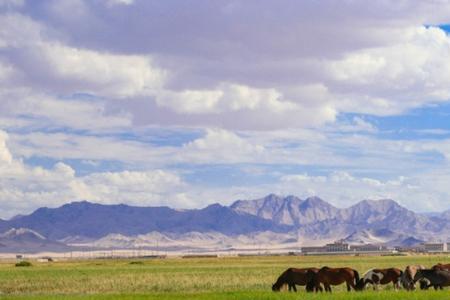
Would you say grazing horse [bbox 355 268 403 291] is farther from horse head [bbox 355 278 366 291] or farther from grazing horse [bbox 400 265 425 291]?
grazing horse [bbox 400 265 425 291]

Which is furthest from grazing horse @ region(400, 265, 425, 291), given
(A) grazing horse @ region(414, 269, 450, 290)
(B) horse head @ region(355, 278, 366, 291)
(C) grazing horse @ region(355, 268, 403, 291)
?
(B) horse head @ region(355, 278, 366, 291)

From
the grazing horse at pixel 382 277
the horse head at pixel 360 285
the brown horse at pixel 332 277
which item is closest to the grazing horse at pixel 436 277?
the grazing horse at pixel 382 277

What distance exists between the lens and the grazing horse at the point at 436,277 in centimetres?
4654

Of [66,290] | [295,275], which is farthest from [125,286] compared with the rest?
[295,275]

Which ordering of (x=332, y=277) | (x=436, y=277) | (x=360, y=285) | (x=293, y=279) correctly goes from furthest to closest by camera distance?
(x=293, y=279), (x=360, y=285), (x=332, y=277), (x=436, y=277)

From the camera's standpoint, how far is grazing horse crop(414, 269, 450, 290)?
46.5 metres

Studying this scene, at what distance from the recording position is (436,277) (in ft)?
153

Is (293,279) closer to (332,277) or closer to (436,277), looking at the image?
(332,277)

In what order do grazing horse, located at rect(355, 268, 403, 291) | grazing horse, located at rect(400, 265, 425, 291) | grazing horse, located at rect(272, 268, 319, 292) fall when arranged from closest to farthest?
grazing horse, located at rect(400, 265, 425, 291)
grazing horse, located at rect(272, 268, 319, 292)
grazing horse, located at rect(355, 268, 403, 291)

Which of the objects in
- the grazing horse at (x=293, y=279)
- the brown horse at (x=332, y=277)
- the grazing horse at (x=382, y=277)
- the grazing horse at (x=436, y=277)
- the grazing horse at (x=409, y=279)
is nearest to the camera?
the grazing horse at (x=436, y=277)

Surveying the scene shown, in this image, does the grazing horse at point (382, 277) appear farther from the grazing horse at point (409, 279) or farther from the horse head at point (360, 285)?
the grazing horse at point (409, 279)

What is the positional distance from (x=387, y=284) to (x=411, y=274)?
16.5 feet

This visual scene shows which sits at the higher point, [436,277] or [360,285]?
[436,277]

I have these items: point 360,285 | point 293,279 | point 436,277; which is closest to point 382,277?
point 360,285
